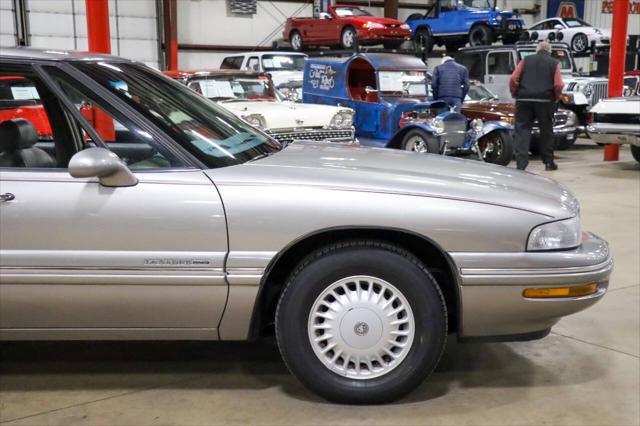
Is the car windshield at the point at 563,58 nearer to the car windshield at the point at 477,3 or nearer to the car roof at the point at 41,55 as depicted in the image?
the car windshield at the point at 477,3

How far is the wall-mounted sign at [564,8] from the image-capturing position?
2734 centimetres

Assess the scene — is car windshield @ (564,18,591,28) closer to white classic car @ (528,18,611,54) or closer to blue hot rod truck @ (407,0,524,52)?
white classic car @ (528,18,611,54)

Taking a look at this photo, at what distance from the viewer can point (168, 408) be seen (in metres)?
3.08

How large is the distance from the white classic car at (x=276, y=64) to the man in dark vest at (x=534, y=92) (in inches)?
274

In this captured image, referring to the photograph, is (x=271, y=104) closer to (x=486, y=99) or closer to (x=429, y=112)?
(x=429, y=112)

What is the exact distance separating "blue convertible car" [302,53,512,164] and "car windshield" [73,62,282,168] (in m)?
6.68

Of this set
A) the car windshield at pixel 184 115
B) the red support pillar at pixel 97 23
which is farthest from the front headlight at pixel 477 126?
the car windshield at pixel 184 115

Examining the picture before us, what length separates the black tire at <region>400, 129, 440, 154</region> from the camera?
1004 cm

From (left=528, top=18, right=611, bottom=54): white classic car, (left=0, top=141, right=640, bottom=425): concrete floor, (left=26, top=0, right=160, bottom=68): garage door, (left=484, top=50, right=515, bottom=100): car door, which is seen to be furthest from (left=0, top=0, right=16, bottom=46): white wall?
(left=0, top=141, right=640, bottom=425): concrete floor

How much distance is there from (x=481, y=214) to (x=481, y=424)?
829 mm

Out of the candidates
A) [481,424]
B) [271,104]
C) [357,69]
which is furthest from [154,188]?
[357,69]

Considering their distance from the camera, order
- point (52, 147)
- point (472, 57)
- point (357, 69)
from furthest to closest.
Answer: point (472, 57) < point (357, 69) < point (52, 147)

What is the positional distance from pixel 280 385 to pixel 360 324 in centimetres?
54

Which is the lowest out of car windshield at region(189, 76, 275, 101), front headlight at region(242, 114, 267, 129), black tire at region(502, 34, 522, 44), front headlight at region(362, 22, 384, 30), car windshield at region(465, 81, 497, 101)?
front headlight at region(242, 114, 267, 129)
